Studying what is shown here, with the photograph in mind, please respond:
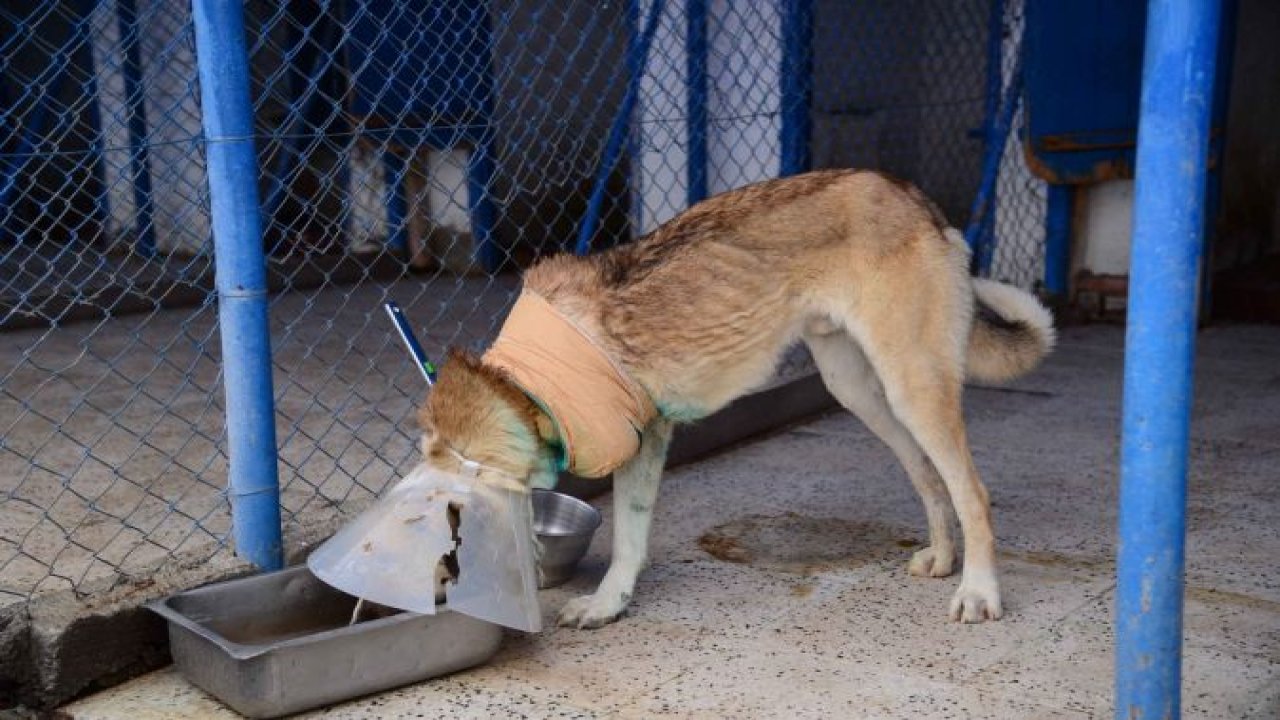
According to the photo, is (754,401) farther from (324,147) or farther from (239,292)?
(324,147)

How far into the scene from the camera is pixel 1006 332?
3.86 meters

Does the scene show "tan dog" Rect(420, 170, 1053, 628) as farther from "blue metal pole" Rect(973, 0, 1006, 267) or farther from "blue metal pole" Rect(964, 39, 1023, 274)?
"blue metal pole" Rect(973, 0, 1006, 267)

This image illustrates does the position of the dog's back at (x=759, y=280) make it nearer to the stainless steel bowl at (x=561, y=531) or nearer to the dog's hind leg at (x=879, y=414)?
the dog's hind leg at (x=879, y=414)

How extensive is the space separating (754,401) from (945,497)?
157 cm

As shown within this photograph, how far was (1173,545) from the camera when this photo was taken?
2.08m

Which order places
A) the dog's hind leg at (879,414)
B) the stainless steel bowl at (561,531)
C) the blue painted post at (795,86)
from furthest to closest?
the blue painted post at (795,86), the dog's hind leg at (879,414), the stainless steel bowl at (561,531)

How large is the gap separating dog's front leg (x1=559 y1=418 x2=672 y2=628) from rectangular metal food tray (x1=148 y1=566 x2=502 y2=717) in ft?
1.39

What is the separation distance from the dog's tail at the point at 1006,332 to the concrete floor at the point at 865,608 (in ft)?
1.97

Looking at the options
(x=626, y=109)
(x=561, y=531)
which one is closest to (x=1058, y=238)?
(x=626, y=109)

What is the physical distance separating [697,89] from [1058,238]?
239 cm

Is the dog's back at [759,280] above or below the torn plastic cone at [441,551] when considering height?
above

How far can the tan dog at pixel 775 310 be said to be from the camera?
3494 mm

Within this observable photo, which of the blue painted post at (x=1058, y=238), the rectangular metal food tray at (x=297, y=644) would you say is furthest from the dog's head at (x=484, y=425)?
the blue painted post at (x=1058, y=238)

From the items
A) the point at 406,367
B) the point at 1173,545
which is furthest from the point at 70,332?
the point at 1173,545
